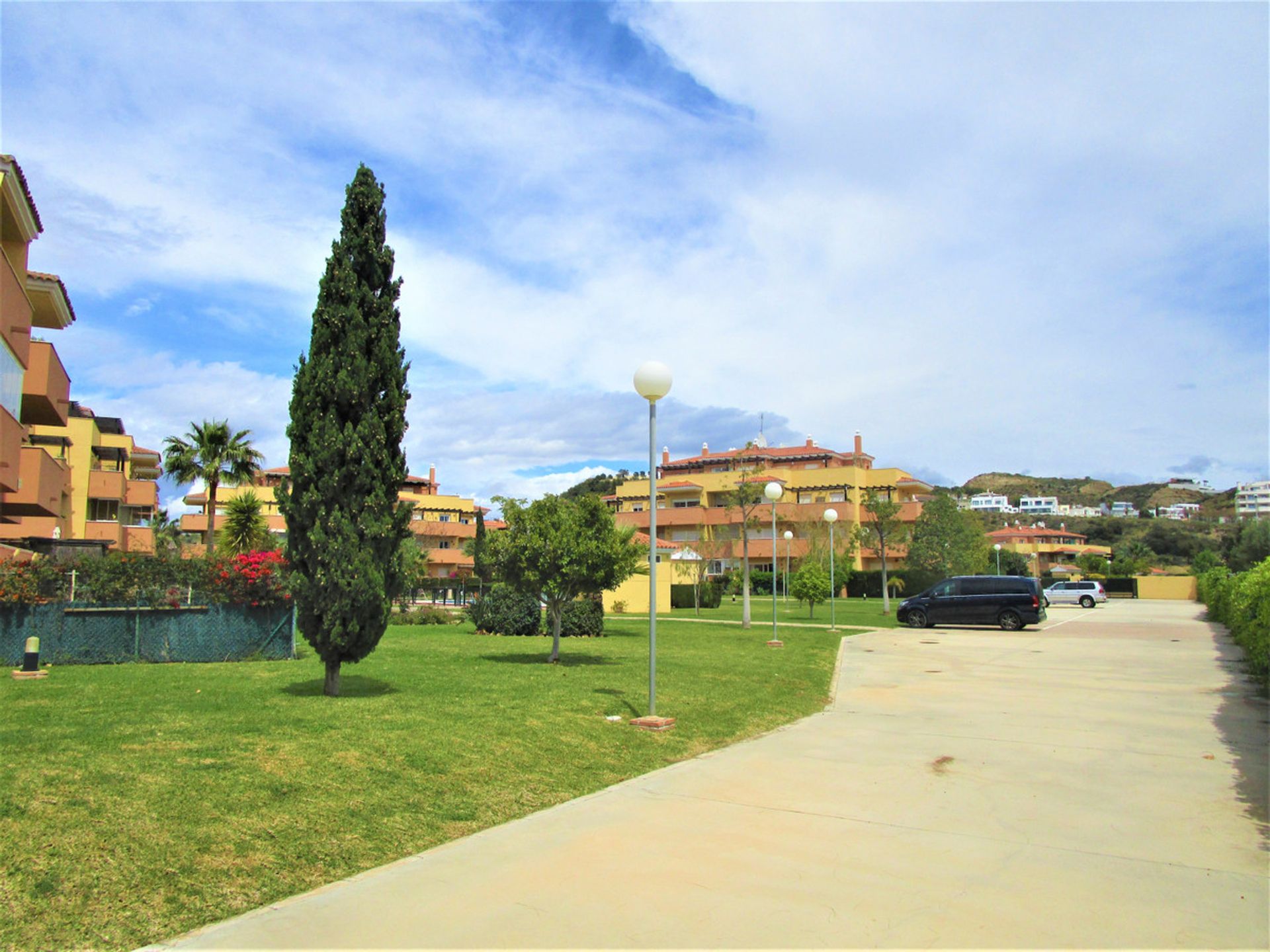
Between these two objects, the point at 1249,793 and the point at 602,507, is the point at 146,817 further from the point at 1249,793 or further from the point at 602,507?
the point at 602,507

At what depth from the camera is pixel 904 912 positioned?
177 inches

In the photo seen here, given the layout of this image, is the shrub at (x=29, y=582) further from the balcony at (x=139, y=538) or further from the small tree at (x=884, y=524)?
the small tree at (x=884, y=524)

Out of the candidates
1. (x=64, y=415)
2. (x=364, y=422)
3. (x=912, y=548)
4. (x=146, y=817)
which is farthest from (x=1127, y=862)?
(x=912, y=548)

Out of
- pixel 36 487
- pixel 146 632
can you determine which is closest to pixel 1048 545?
pixel 36 487

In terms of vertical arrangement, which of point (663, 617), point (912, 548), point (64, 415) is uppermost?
point (64, 415)

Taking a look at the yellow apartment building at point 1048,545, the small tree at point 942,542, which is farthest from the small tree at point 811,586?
the yellow apartment building at point 1048,545

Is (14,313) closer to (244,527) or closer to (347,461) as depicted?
(347,461)

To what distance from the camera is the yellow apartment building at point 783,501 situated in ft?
203

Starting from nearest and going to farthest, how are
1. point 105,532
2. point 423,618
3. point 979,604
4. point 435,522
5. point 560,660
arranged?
1. point 560,660
2. point 423,618
3. point 979,604
4. point 105,532
5. point 435,522

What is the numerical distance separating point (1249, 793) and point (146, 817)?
26.8ft

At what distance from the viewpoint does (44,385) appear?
1964cm

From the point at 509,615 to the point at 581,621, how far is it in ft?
6.36

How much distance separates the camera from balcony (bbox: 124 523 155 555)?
35.4m

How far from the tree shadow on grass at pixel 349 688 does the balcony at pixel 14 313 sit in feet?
26.1
